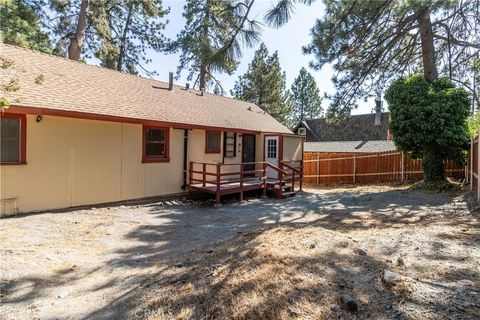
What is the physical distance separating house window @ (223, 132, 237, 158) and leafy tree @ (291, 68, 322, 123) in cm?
3147

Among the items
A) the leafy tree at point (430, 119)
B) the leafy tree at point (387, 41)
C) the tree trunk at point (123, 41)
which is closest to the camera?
the leafy tree at point (387, 41)

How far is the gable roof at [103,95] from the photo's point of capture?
7.54 meters

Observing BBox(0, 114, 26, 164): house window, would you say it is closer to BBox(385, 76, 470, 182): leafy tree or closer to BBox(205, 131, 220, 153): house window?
BBox(205, 131, 220, 153): house window

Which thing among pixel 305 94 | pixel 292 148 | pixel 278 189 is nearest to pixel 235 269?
pixel 278 189

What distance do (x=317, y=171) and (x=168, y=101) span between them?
11.5m

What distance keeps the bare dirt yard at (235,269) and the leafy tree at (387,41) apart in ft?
10.8

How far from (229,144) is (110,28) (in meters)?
12.5

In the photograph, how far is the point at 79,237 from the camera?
18.9 ft

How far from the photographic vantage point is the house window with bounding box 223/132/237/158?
1263 cm

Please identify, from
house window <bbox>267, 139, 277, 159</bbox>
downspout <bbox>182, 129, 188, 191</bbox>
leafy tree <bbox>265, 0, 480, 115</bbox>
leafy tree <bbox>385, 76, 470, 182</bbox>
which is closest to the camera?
leafy tree <bbox>265, 0, 480, 115</bbox>

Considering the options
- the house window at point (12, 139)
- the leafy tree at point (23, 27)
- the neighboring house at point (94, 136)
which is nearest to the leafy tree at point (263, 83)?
the leafy tree at point (23, 27)

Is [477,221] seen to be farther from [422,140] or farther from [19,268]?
[19,268]

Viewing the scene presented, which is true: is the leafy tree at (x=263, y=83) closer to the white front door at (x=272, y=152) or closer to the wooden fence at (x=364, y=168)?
the wooden fence at (x=364, y=168)

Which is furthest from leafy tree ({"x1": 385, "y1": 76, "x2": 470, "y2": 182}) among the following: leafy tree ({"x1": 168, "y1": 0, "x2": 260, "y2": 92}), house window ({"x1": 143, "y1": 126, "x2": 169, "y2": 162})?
leafy tree ({"x1": 168, "y1": 0, "x2": 260, "y2": 92})
